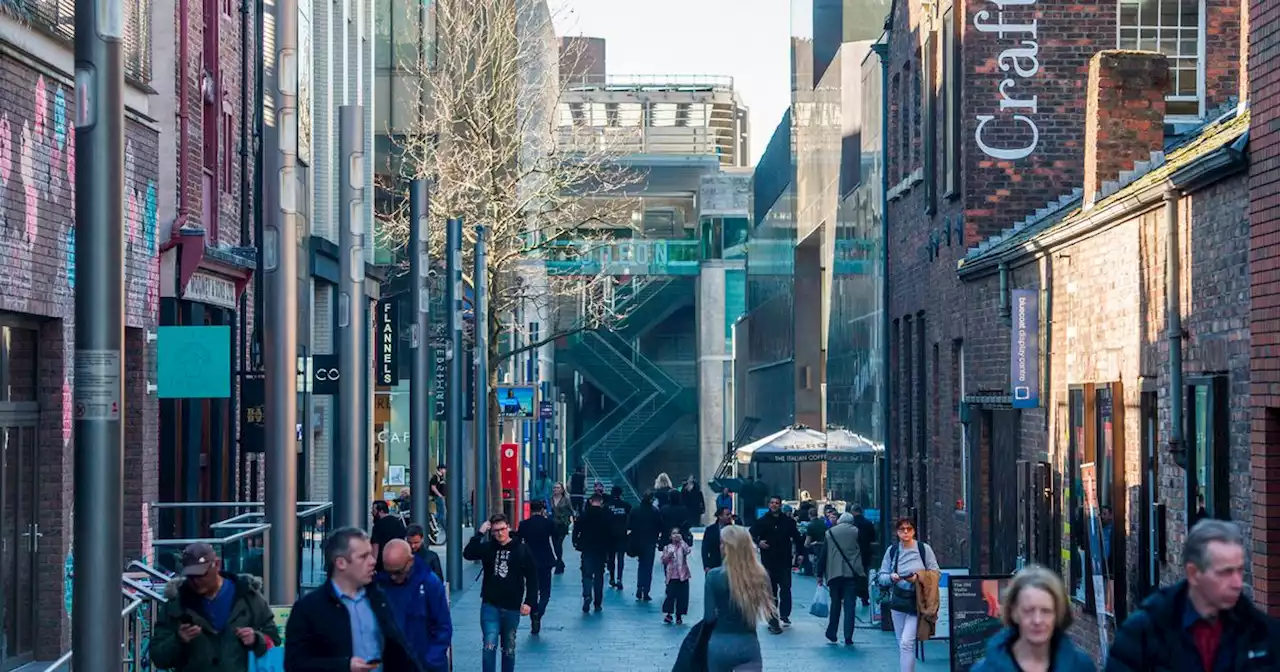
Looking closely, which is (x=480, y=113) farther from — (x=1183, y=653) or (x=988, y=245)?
(x=1183, y=653)

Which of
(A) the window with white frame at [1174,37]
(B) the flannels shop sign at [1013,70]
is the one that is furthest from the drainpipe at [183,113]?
(A) the window with white frame at [1174,37]

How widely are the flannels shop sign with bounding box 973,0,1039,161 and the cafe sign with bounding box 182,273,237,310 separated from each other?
918 centimetres

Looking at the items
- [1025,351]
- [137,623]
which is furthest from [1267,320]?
[1025,351]

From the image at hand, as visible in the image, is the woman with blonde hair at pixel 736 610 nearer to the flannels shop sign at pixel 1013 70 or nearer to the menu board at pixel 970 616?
the menu board at pixel 970 616

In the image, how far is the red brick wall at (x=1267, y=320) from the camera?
41.2 feet

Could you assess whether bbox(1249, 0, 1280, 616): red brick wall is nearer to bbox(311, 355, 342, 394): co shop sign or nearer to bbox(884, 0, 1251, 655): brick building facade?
bbox(884, 0, 1251, 655): brick building facade

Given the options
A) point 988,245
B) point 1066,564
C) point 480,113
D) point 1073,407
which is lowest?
point 1066,564

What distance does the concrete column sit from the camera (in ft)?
267

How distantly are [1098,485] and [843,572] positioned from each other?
4391mm

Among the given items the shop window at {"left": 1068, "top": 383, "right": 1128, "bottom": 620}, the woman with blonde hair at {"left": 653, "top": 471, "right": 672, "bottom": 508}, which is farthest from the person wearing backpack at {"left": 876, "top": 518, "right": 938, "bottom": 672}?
A: the woman with blonde hair at {"left": 653, "top": 471, "right": 672, "bottom": 508}

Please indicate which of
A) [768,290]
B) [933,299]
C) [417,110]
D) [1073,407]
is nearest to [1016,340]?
[1073,407]

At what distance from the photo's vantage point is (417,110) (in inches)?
1630

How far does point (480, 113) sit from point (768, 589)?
2695 cm

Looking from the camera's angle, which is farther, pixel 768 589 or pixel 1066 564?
pixel 1066 564
